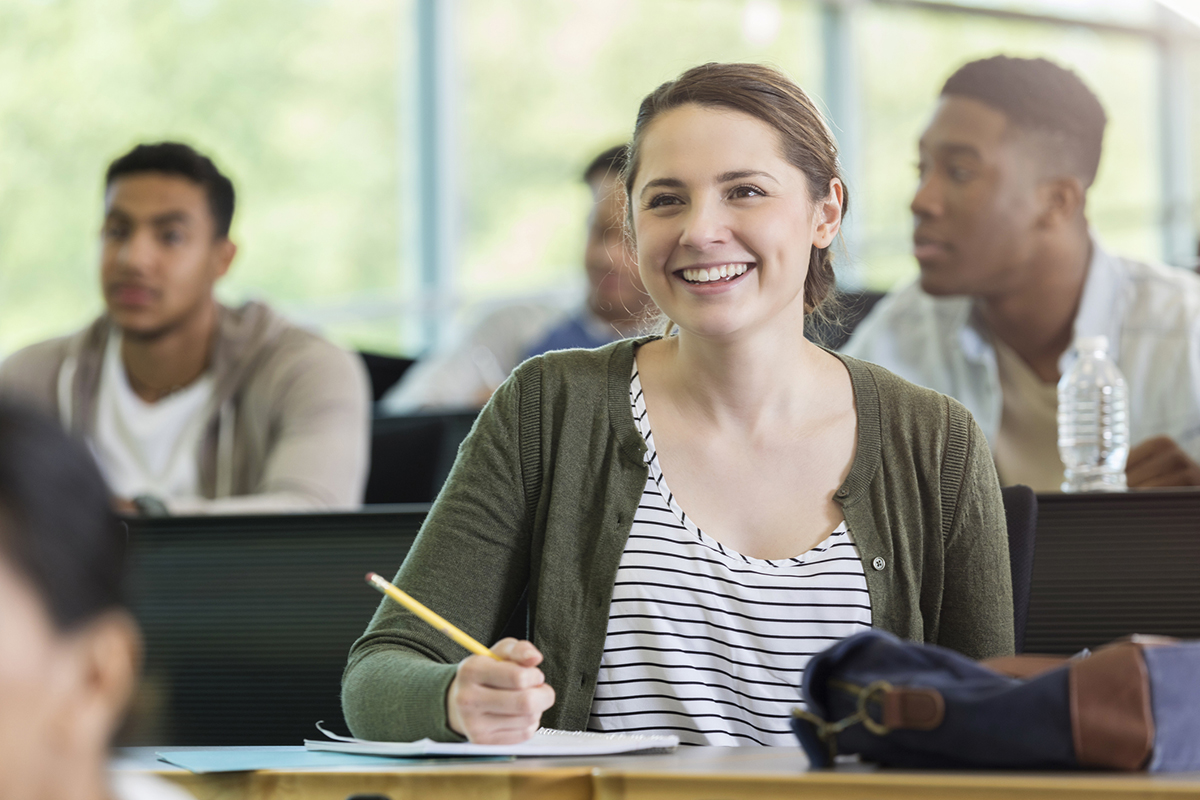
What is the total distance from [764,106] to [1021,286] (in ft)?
4.76

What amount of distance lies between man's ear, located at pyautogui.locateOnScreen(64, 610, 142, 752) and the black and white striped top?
87 centimetres

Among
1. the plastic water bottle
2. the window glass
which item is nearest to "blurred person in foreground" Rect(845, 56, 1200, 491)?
the plastic water bottle

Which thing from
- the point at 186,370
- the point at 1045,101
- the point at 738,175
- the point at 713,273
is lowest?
the point at 713,273

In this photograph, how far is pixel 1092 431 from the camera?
2213 millimetres

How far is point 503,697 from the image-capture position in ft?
3.43

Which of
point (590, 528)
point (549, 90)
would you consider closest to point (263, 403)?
point (590, 528)

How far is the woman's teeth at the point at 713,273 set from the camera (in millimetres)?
1430

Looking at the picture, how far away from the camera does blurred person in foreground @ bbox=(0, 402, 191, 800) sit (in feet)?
1.66

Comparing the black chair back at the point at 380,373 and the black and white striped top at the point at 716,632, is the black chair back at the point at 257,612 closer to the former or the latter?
the black and white striped top at the point at 716,632

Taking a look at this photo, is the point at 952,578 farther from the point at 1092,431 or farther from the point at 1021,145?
the point at 1021,145

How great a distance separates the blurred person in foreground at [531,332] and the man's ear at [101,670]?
3.00 meters

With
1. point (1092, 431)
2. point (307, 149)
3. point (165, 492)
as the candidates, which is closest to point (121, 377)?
point (165, 492)

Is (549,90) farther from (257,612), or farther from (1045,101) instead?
(257,612)

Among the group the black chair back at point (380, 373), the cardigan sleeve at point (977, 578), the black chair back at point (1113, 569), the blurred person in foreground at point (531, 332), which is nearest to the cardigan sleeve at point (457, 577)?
the cardigan sleeve at point (977, 578)
